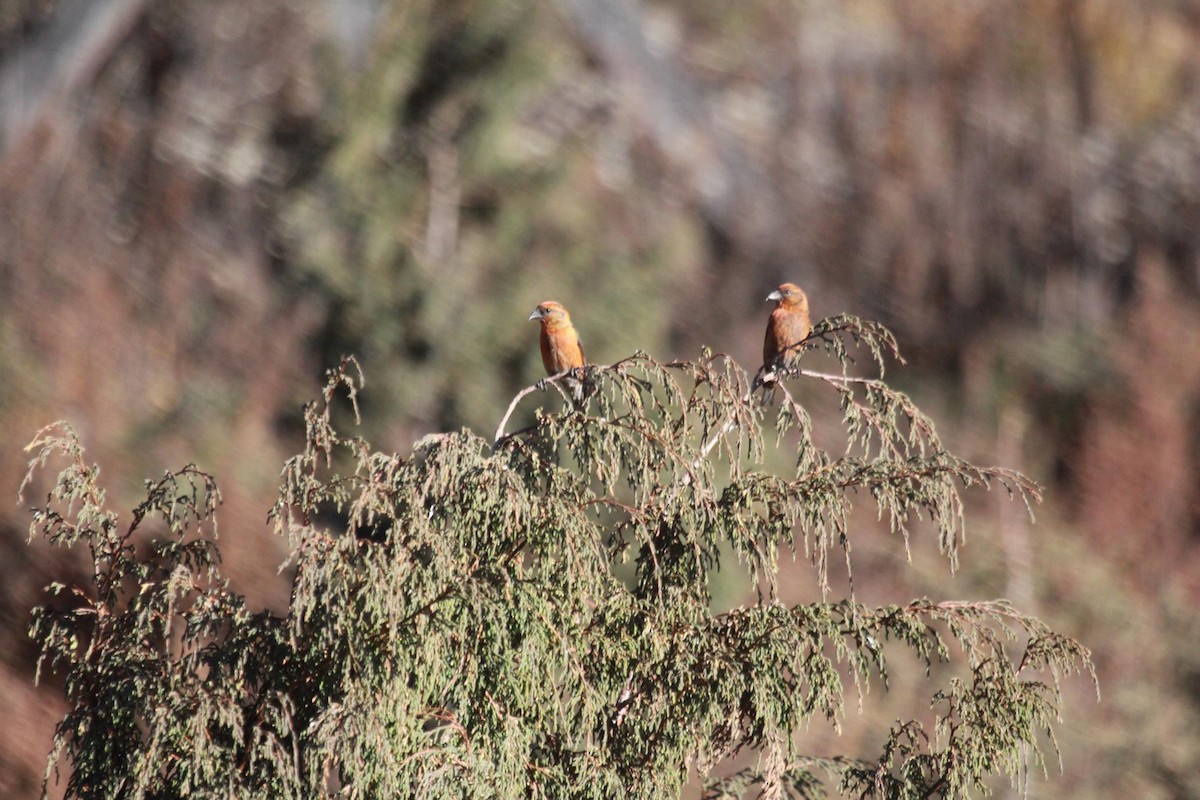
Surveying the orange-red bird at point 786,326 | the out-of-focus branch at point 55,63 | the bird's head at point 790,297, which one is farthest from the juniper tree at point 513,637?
the out-of-focus branch at point 55,63

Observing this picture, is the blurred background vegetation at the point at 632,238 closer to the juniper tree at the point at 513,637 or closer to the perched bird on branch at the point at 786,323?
the perched bird on branch at the point at 786,323

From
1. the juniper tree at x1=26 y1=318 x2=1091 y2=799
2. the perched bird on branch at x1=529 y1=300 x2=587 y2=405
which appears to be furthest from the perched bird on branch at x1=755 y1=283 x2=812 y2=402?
the juniper tree at x1=26 y1=318 x2=1091 y2=799

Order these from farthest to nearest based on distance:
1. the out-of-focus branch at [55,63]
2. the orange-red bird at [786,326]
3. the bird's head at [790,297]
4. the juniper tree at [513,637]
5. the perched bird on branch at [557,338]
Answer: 1. the out-of-focus branch at [55,63]
2. the perched bird on branch at [557,338]
3. the bird's head at [790,297]
4. the orange-red bird at [786,326]
5. the juniper tree at [513,637]

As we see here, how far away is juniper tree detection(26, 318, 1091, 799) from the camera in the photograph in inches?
134

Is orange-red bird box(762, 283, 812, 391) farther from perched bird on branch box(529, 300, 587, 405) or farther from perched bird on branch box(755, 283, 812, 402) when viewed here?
perched bird on branch box(529, 300, 587, 405)

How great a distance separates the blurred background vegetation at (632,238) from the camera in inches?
470

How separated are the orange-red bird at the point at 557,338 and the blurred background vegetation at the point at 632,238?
4962mm

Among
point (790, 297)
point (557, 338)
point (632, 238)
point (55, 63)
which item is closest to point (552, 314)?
point (557, 338)

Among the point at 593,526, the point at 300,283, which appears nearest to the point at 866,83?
the point at 300,283

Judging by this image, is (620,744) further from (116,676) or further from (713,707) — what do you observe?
(116,676)

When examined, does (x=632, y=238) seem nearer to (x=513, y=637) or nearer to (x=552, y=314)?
(x=552, y=314)

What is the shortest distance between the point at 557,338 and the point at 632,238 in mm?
8185

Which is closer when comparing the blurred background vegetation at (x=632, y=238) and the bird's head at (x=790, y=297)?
the bird's head at (x=790, y=297)

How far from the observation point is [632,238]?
1423 centimetres
